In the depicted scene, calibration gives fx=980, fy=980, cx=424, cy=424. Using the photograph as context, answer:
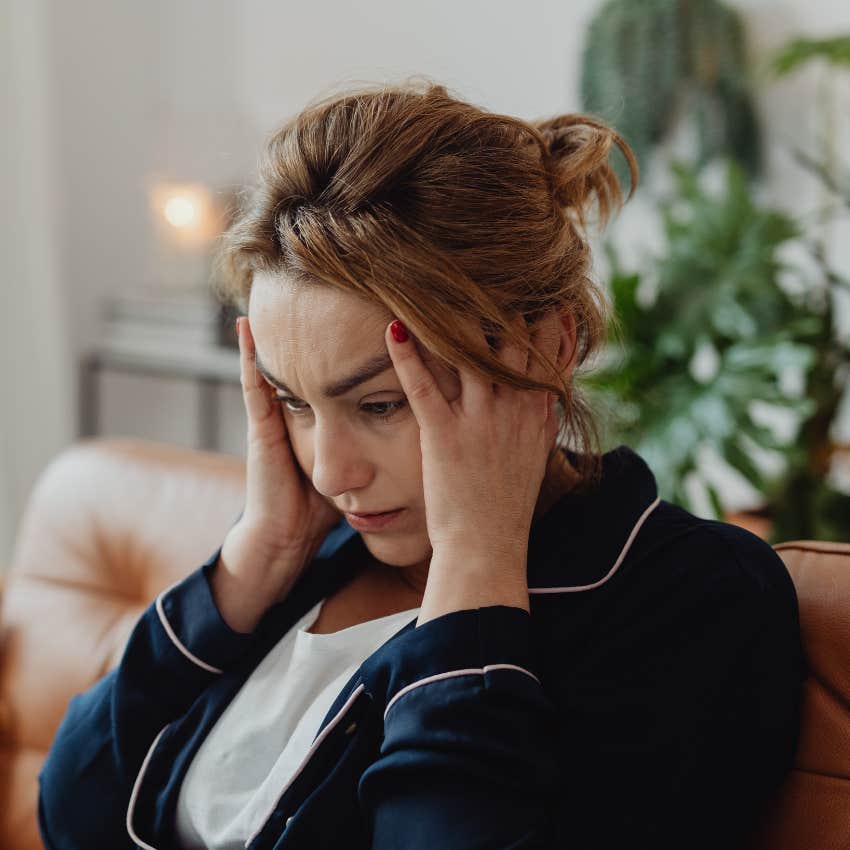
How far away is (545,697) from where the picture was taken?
86 centimetres

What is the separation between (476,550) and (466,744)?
0.17 m

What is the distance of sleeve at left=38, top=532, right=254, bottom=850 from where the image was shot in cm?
111

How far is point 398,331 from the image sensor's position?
0.86 m

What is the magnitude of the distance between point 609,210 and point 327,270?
0.36 m

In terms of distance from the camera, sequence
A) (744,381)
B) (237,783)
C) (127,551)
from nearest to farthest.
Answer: (237,783) → (127,551) → (744,381)

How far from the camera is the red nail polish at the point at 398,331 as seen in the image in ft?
2.83

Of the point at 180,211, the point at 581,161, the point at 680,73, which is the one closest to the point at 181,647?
the point at 581,161

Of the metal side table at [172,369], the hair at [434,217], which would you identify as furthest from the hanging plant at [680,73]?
the hair at [434,217]

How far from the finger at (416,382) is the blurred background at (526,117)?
3.33 ft

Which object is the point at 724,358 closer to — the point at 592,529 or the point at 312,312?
the point at 592,529

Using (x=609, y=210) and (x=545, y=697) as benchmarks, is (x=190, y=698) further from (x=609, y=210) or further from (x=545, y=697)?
(x=609, y=210)

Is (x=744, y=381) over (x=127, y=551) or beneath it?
over

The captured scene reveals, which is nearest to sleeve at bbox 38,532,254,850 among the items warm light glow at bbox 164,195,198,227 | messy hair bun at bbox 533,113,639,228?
messy hair bun at bbox 533,113,639,228

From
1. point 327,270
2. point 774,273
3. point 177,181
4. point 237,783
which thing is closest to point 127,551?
point 237,783
